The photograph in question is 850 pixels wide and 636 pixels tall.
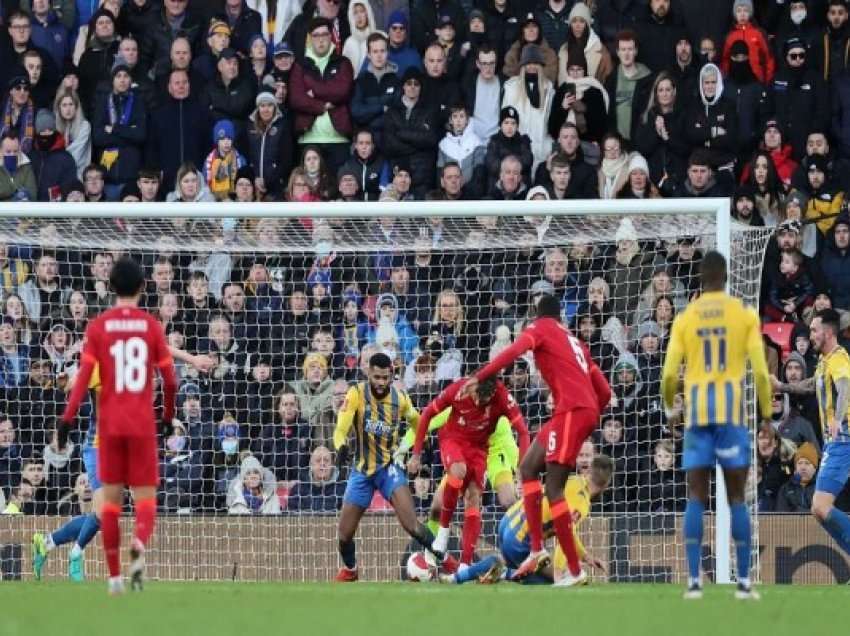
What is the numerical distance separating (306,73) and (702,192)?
4161 mm

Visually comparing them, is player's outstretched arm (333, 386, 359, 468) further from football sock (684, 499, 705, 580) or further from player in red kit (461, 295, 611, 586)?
football sock (684, 499, 705, 580)

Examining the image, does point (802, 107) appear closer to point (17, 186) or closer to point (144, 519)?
point (17, 186)

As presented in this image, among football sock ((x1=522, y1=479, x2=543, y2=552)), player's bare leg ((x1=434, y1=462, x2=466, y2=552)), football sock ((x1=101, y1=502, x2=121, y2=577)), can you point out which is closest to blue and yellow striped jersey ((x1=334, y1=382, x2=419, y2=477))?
player's bare leg ((x1=434, y1=462, x2=466, y2=552))

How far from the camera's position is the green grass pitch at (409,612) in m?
11.7

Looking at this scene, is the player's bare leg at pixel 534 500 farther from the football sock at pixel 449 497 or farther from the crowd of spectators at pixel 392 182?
the crowd of spectators at pixel 392 182

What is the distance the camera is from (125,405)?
12555 mm

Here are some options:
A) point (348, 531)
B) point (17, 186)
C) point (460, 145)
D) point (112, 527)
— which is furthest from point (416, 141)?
point (112, 527)

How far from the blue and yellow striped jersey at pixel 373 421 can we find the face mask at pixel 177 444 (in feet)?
6.53

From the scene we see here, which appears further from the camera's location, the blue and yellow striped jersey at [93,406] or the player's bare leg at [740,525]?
the blue and yellow striped jersey at [93,406]

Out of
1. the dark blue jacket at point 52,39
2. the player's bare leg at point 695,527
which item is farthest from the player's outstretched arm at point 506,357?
the dark blue jacket at point 52,39

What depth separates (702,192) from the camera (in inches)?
787

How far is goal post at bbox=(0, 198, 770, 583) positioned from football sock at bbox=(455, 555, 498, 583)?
5.99ft

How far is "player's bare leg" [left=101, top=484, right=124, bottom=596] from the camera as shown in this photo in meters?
12.7

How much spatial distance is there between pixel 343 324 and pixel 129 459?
19.8 feet
